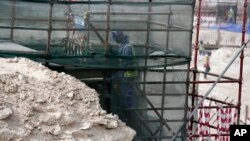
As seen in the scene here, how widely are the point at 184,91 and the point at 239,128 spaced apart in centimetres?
119

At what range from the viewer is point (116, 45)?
883cm

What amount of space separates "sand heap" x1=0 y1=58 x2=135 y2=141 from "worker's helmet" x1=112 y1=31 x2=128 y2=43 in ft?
7.15

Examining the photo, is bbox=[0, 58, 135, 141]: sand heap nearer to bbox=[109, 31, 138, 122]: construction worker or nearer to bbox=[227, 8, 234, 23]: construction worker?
bbox=[109, 31, 138, 122]: construction worker

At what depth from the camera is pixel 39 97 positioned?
6.25 meters

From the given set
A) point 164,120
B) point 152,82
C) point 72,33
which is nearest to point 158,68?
point 152,82

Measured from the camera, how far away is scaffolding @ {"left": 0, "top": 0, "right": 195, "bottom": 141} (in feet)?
28.3

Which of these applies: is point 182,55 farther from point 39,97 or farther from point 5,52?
point 39,97

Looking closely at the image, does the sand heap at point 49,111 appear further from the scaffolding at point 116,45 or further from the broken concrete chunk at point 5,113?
the scaffolding at point 116,45

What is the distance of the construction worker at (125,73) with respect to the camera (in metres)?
8.77

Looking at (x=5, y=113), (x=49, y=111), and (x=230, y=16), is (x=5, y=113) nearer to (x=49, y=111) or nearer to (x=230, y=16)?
(x=49, y=111)

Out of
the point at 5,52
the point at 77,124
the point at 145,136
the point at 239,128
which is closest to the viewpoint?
the point at 77,124

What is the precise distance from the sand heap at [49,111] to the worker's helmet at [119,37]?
218 centimetres

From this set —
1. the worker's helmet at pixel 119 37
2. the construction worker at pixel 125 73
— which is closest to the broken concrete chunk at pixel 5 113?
the construction worker at pixel 125 73

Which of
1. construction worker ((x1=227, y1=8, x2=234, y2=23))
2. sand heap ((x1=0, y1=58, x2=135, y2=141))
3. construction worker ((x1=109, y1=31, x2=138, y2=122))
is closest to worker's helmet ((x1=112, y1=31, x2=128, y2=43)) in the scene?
construction worker ((x1=109, y1=31, x2=138, y2=122))
